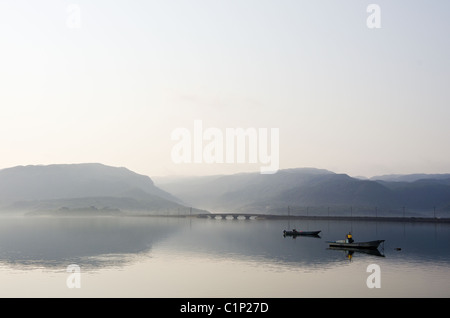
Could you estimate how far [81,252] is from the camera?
13975cm

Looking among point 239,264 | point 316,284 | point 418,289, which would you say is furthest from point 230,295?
point 239,264

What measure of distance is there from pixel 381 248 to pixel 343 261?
3942 cm

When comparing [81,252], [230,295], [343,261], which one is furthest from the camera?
[81,252]

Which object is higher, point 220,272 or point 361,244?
point 220,272

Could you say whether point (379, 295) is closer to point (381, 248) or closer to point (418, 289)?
point (418, 289)

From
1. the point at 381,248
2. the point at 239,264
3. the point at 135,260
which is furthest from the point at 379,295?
the point at 381,248

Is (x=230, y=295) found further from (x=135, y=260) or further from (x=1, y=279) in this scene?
(x=135, y=260)

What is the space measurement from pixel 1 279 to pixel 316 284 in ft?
181

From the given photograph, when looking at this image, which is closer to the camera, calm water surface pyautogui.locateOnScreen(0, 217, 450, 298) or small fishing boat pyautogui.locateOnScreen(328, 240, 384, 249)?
calm water surface pyautogui.locateOnScreen(0, 217, 450, 298)

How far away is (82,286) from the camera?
266 feet

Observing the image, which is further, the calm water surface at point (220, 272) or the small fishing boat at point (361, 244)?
the small fishing boat at point (361, 244)

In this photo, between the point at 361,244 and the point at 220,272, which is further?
the point at 361,244
